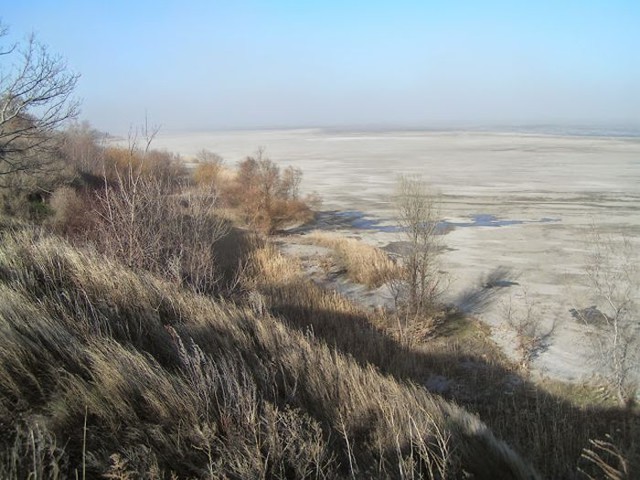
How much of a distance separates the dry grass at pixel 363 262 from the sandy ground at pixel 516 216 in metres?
1.53

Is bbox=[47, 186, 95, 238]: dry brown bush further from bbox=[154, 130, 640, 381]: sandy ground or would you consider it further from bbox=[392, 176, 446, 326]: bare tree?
bbox=[392, 176, 446, 326]: bare tree

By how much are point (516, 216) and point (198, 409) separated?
2101cm

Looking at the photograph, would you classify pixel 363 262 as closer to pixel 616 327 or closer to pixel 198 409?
pixel 616 327

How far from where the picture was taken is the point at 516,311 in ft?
39.6

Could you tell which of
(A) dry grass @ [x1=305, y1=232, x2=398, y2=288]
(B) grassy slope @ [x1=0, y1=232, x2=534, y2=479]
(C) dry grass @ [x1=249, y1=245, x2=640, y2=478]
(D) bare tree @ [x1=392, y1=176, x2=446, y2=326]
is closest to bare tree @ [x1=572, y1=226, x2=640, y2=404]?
(C) dry grass @ [x1=249, y1=245, x2=640, y2=478]

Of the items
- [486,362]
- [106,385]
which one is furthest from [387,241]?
[106,385]

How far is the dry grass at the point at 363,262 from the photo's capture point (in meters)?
14.8

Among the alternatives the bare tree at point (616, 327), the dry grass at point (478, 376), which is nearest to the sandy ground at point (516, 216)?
the bare tree at point (616, 327)

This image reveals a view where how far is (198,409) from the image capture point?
133 inches

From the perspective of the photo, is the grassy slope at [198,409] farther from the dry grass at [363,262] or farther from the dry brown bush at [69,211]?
the dry brown bush at [69,211]

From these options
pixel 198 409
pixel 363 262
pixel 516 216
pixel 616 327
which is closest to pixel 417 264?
pixel 363 262

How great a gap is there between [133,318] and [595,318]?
33.1ft

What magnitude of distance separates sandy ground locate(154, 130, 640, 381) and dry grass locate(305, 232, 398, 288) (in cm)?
153

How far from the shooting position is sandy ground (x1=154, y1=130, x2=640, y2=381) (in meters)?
12.4
